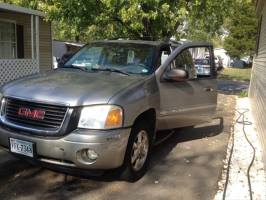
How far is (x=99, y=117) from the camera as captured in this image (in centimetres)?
450

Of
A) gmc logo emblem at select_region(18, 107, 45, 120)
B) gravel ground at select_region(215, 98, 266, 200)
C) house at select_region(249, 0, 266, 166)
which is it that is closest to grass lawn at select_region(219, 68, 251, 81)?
house at select_region(249, 0, 266, 166)

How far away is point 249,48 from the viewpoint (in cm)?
4978

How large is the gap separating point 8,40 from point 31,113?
11.2 m

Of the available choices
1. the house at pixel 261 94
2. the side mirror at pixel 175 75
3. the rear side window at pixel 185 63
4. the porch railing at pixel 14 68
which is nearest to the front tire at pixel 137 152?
the side mirror at pixel 175 75

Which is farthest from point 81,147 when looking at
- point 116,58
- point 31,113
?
point 116,58

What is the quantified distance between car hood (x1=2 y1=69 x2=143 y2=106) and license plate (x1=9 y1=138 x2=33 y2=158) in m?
0.51

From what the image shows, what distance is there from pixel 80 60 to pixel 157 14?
6879 millimetres

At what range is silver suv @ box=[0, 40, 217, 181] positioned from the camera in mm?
4477

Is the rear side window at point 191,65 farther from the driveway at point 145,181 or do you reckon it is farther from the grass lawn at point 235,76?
the grass lawn at point 235,76

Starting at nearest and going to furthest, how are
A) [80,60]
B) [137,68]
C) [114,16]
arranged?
[137,68], [80,60], [114,16]

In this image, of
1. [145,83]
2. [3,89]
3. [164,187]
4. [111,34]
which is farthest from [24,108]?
[111,34]

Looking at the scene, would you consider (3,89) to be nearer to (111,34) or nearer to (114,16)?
(114,16)

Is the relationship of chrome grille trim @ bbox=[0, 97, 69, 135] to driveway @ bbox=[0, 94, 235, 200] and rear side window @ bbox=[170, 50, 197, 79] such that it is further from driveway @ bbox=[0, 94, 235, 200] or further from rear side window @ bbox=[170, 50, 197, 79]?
rear side window @ bbox=[170, 50, 197, 79]

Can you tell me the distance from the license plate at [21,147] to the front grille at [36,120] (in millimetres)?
200
